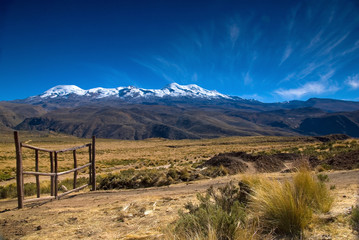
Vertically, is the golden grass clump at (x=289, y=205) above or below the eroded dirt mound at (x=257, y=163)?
above

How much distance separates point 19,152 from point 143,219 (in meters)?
5.41

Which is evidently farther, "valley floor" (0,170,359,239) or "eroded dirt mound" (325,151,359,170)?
"eroded dirt mound" (325,151,359,170)

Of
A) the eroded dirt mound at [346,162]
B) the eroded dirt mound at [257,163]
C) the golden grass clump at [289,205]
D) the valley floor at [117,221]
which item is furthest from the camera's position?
the eroded dirt mound at [257,163]

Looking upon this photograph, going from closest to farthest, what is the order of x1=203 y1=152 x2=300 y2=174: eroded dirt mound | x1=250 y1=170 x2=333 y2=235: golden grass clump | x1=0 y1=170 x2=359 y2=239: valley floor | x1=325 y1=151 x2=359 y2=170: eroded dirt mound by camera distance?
x1=250 y1=170 x2=333 y2=235: golden grass clump < x1=0 y1=170 x2=359 y2=239: valley floor < x1=325 y1=151 x2=359 y2=170: eroded dirt mound < x1=203 y1=152 x2=300 y2=174: eroded dirt mound

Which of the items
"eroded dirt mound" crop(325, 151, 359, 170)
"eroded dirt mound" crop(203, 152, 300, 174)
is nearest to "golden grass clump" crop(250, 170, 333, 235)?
"eroded dirt mound" crop(325, 151, 359, 170)

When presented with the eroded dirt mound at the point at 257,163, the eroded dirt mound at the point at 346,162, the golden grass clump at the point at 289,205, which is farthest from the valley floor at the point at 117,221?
the eroded dirt mound at the point at 257,163

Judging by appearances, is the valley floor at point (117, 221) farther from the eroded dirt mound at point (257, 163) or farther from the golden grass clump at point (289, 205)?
the eroded dirt mound at point (257, 163)

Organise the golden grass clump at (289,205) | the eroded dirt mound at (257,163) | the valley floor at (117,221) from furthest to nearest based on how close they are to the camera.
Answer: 1. the eroded dirt mound at (257,163)
2. the valley floor at (117,221)
3. the golden grass clump at (289,205)

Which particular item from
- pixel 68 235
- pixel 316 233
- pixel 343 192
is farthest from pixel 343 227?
pixel 68 235

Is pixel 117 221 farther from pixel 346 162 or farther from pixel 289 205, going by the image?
pixel 346 162

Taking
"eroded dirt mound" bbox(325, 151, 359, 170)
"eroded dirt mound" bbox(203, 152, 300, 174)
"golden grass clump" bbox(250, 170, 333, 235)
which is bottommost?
"eroded dirt mound" bbox(203, 152, 300, 174)

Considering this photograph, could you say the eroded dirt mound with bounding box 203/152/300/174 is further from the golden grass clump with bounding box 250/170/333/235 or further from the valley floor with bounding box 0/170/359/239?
the golden grass clump with bounding box 250/170/333/235

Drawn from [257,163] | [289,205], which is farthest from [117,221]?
[257,163]

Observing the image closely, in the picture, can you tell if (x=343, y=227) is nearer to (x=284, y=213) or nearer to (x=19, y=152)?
(x=284, y=213)
